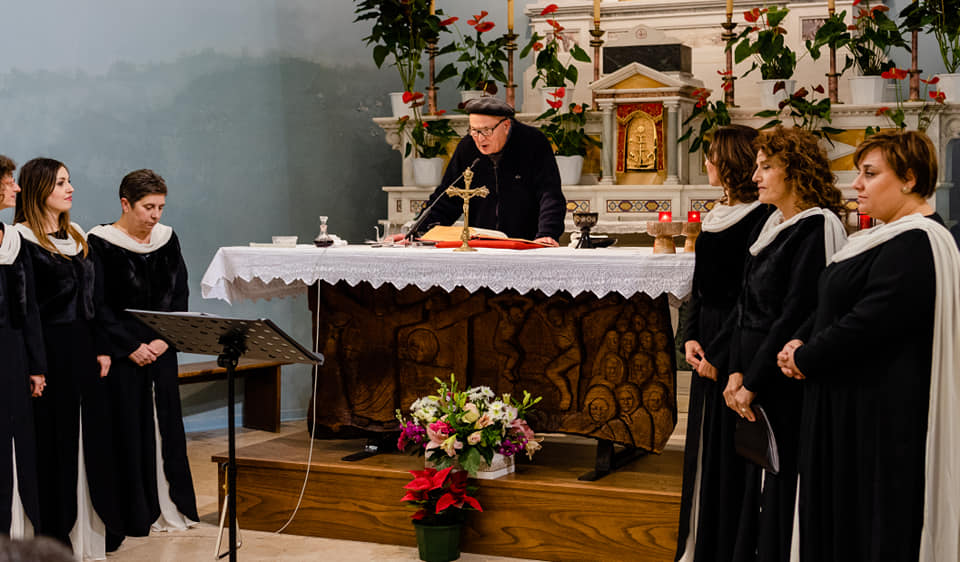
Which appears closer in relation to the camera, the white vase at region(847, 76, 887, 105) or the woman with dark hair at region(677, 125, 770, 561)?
the woman with dark hair at region(677, 125, 770, 561)

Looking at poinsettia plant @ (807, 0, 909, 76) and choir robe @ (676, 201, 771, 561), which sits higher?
poinsettia plant @ (807, 0, 909, 76)

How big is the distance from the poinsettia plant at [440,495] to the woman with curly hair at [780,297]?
1187 millimetres

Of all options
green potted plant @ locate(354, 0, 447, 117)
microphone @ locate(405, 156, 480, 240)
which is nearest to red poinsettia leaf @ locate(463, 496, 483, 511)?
microphone @ locate(405, 156, 480, 240)

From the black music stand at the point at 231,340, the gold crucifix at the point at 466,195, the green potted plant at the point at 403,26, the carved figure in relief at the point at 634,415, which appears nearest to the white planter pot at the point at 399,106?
the green potted plant at the point at 403,26

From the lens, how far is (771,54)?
675cm

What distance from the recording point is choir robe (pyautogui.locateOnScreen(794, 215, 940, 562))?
10.2 ft

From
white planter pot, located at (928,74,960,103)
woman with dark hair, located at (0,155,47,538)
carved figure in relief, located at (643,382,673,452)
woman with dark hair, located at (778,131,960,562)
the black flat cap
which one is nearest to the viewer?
woman with dark hair, located at (778,131,960,562)

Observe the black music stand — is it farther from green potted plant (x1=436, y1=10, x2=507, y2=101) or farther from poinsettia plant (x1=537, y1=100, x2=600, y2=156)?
green potted plant (x1=436, y1=10, x2=507, y2=101)

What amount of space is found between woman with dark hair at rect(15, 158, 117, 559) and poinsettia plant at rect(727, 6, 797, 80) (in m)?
4.07

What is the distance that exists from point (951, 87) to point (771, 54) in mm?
1070

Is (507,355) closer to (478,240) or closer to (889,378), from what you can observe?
(478,240)

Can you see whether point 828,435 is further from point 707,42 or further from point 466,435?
point 707,42

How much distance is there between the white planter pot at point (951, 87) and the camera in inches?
260

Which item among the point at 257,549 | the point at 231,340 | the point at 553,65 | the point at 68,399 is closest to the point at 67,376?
the point at 68,399
